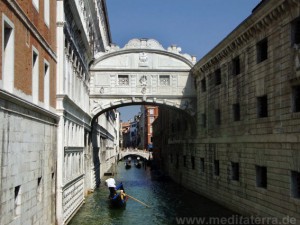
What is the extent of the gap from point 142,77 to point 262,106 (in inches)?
409

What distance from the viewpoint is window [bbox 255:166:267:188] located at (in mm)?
14789

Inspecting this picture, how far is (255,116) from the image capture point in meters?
15.4

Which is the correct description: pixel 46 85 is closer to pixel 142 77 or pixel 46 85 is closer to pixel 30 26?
pixel 30 26

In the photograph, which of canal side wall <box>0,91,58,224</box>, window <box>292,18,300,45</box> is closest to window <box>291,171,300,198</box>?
window <box>292,18,300,45</box>

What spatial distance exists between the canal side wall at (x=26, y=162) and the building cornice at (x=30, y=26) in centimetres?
172

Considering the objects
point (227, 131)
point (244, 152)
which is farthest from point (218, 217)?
point (227, 131)

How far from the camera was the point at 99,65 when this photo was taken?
24359mm

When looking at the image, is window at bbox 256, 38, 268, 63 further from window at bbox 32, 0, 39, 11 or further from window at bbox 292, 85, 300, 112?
window at bbox 32, 0, 39, 11

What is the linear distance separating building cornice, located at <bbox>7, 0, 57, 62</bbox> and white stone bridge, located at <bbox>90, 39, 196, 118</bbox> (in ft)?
36.0

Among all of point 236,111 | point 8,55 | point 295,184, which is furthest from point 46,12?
point 236,111

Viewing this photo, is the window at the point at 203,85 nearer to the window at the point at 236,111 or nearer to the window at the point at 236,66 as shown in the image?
the window at the point at 236,66

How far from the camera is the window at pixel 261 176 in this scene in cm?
1479

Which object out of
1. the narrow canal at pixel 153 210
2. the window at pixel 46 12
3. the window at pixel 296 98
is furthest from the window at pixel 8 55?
the narrow canal at pixel 153 210

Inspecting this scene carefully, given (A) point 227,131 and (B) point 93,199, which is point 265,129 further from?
(B) point 93,199
